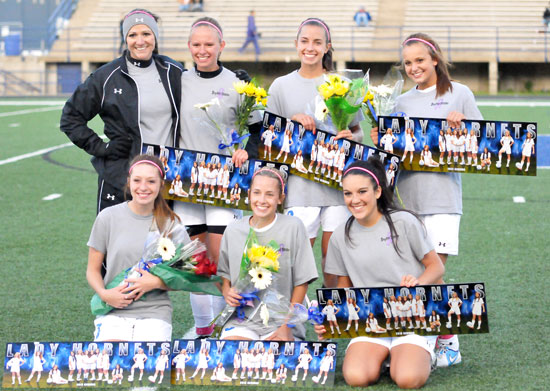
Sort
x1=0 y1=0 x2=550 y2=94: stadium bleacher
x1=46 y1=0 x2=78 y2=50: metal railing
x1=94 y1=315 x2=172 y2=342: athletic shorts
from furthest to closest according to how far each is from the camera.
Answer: x1=46 y1=0 x2=78 y2=50: metal railing → x1=0 y1=0 x2=550 y2=94: stadium bleacher → x1=94 y1=315 x2=172 y2=342: athletic shorts

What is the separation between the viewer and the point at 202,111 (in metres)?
5.11

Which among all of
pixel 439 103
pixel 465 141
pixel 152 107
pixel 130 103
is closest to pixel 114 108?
pixel 130 103

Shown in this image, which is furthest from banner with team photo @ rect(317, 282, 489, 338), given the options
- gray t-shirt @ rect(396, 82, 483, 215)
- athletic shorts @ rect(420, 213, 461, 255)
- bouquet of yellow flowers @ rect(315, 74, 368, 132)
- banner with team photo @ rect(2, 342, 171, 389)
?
bouquet of yellow flowers @ rect(315, 74, 368, 132)

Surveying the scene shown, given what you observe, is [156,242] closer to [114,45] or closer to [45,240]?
[45,240]

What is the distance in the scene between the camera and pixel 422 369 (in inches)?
175

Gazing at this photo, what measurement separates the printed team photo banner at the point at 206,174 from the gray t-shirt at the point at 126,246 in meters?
0.33

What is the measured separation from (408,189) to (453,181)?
0.82 feet

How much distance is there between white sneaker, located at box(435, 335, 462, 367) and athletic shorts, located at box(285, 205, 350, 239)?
870 mm

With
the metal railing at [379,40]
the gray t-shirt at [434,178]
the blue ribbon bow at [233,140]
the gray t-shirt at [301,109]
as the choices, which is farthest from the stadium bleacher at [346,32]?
the blue ribbon bow at [233,140]

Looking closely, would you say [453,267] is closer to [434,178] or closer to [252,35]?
[434,178]

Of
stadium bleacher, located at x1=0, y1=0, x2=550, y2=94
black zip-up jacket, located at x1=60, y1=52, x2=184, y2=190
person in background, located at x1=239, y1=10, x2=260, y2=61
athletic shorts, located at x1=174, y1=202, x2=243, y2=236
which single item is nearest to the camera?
black zip-up jacket, located at x1=60, y1=52, x2=184, y2=190

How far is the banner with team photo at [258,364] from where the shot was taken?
4469 millimetres

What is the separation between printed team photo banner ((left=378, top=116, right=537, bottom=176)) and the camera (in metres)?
4.99

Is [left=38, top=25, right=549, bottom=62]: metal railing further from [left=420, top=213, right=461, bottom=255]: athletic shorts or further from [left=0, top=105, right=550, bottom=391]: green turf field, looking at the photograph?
[left=420, top=213, right=461, bottom=255]: athletic shorts
